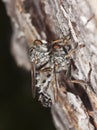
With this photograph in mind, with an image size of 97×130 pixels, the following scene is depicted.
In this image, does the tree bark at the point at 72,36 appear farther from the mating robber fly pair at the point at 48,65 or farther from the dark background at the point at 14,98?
the dark background at the point at 14,98

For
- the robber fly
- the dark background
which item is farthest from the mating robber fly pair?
the dark background

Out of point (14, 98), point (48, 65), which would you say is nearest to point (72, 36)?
point (48, 65)

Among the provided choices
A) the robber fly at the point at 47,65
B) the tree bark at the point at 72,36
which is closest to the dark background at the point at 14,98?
the tree bark at the point at 72,36

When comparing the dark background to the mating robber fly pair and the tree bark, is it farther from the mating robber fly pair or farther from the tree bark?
the mating robber fly pair

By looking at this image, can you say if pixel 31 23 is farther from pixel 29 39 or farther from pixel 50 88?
pixel 50 88

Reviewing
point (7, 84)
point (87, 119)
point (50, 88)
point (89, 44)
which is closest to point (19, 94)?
point (7, 84)

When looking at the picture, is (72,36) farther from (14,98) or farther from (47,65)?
(14,98)
